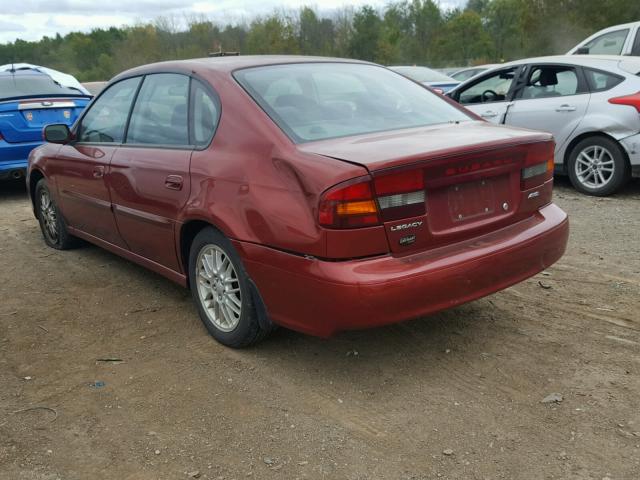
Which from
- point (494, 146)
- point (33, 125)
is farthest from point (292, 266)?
point (33, 125)

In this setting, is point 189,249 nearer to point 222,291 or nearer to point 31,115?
point 222,291

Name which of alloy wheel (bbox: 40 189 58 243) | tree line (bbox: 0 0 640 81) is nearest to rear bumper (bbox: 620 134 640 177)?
alloy wheel (bbox: 40 189 58 243)

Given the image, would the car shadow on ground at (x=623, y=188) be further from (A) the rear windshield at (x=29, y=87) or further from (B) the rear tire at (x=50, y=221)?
(A) the rear windshield at (x=29, y=87)

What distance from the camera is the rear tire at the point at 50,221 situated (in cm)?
551

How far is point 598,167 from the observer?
6.98 m

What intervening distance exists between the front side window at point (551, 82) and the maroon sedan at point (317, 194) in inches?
152

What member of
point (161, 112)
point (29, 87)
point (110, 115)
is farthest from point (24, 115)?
point (161, 112)

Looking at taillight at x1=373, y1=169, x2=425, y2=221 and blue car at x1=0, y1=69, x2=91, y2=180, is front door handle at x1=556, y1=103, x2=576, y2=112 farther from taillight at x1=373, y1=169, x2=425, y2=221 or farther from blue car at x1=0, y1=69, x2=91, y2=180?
blue car at x1=0, y1=69, x2=91, y2=180

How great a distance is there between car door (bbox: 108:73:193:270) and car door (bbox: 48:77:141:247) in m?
0.15

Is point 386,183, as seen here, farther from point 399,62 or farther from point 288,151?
point 399,62

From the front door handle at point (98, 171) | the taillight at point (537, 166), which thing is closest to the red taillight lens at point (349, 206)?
the taillight at point (537, 166)

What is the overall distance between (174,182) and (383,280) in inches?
58.2

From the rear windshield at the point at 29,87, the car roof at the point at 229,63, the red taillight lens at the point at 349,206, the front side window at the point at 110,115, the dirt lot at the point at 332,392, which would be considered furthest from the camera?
the rear windshield at the point at 29,87

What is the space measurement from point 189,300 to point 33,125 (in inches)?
178
